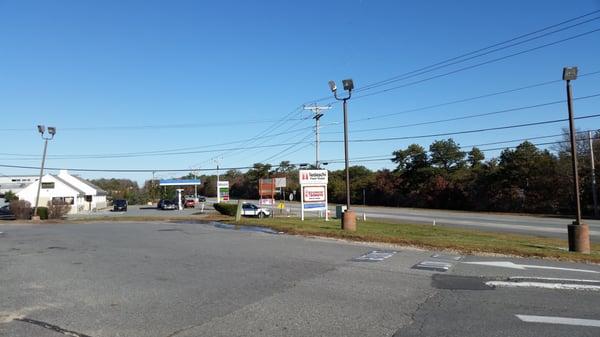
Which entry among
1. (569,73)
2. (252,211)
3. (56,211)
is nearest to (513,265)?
(569,73)

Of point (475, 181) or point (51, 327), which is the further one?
point (475, 181)

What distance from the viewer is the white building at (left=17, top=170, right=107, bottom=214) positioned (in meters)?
78.4

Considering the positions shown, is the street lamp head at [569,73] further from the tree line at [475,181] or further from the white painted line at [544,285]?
the tree line at [475,181]

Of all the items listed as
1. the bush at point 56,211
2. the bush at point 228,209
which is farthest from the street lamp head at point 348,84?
the bush at point 56,211

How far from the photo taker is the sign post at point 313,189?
3528cm

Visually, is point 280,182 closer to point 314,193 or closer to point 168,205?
point 314,193

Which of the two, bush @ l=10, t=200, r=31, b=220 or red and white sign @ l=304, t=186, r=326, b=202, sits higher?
red and white sign @ l=304, t=186, r=326, b=202

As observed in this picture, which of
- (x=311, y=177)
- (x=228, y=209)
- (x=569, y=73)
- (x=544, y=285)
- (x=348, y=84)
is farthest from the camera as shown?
(x=228, y=209)

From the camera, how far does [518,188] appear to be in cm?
5562

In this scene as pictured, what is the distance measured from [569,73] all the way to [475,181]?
150 feet

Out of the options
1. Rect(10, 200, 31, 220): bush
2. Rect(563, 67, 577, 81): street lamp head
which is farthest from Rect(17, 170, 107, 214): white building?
Rect(563, 67, 577, 81): street lamp head

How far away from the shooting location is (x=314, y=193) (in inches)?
1403

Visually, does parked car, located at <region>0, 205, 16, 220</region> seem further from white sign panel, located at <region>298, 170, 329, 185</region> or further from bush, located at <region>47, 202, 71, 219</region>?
white sign panel, located at <region>298, 170, 329, 185</region>

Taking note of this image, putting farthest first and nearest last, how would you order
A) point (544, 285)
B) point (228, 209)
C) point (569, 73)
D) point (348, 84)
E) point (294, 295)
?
point (228, 209)
point (348, 84)
point (569, 73)
point (544, 285)
point (294, 295)
